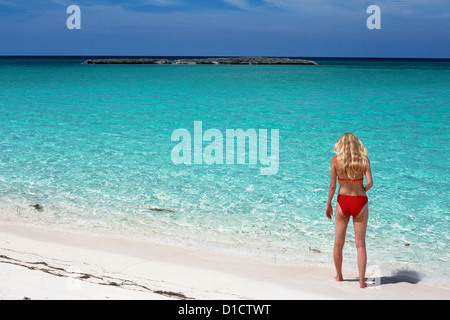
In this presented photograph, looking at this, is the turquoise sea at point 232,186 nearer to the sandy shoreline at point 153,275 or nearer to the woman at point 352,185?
the sandy shoreline at point 153,275

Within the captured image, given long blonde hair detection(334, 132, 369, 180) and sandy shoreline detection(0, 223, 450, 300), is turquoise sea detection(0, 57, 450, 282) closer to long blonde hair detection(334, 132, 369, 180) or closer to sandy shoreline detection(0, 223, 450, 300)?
sandy shoreline detection(0, 223, 450, 300)

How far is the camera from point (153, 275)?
16.8 feet

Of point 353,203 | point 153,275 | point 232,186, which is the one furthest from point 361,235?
point 232,186

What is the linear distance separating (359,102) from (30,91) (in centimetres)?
2128

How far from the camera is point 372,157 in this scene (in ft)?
37.5

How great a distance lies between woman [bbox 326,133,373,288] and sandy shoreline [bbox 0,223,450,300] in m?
0.54

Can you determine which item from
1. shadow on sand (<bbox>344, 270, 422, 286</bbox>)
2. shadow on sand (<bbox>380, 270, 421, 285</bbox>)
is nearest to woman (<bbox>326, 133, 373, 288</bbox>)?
shadow on sand (<bbox>344, 270, 422, 286</bbox>)

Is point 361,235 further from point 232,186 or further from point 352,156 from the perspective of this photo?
point 232,186

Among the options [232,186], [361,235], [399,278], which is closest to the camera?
[361,235]

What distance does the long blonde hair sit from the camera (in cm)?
450

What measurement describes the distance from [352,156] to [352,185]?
1.16 ft

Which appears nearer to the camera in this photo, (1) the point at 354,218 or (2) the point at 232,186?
(1) the point at 354,218

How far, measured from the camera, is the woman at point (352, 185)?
451 cm
